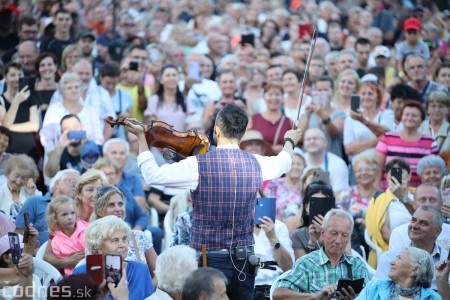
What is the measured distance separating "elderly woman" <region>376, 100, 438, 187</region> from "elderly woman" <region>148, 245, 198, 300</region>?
4893mm

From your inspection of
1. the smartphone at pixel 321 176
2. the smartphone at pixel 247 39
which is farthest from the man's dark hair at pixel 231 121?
the smartphone at pixel 247 39

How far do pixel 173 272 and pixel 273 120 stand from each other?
591 cm

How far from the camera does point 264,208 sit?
347 inches

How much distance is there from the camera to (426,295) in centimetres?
772

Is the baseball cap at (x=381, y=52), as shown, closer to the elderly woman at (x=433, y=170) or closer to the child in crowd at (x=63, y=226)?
the elderly woman at (x=433, y=170)

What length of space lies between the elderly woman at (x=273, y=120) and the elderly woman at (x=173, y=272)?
5613mm

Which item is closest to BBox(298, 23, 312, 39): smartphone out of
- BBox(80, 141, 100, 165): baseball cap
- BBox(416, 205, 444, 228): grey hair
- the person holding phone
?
the person holding phone

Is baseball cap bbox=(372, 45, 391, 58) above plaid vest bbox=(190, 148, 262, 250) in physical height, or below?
above

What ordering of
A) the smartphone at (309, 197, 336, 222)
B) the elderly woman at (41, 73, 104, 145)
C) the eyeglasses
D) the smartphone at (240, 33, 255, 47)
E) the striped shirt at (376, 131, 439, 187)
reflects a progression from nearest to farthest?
1. the eyeglasses
2. the smartphone at (309, 197, 336, 222)
3. the striped shirt at (376, 131, 439, 187)
4. the elderly woman at (41, 73, 104, 145)
5. the smartphone at (240, 33, 255, 47)

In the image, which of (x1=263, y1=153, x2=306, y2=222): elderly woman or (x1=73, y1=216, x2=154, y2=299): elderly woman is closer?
(x1=73, y1=216, x2=154, y2=299): elderly woman

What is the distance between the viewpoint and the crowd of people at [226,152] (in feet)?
24.2

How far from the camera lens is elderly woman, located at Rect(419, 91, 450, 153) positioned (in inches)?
474

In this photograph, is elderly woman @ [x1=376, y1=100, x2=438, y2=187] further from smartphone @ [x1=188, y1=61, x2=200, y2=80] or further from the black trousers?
the black trousers

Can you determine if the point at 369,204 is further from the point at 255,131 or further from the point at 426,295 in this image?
the point at 426,295
